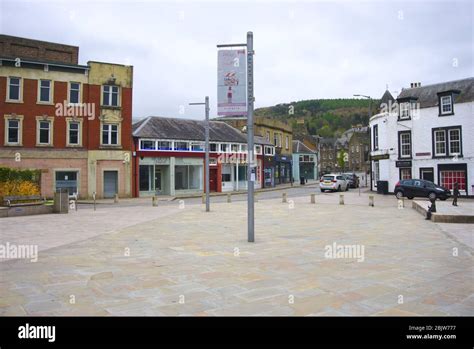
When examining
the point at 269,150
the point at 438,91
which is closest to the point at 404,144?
the point at 438,91

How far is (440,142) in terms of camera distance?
32.8 metres

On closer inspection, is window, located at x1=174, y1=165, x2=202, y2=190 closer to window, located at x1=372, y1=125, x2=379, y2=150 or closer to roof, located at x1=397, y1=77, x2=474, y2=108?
window, located at x1=372, y1=125, x2=379, y2=150

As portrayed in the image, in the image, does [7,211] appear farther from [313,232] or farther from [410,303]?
[410,303]

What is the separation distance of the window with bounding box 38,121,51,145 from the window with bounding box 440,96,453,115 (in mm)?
32084

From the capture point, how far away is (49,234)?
1308 cm

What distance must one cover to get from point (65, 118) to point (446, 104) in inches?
1230

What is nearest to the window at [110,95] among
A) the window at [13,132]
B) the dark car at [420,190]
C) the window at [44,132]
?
the window at [44,132]

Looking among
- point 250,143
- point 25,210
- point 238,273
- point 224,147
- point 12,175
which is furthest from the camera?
point 224,147

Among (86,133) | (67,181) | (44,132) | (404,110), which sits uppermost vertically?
(404,110)

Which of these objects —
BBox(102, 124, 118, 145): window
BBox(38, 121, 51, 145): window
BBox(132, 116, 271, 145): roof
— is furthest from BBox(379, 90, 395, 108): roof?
BBox(38, 121, 51, 145): window

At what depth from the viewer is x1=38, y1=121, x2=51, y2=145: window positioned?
3133 centimetres

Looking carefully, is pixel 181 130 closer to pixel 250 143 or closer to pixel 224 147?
pixel 224 147

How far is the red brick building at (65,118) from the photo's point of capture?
30.4 metres

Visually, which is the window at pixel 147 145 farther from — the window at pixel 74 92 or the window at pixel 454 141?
the window at pixel 454 141
